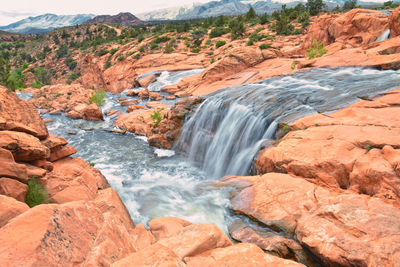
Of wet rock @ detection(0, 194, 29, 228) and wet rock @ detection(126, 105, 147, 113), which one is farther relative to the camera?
wet rock @ detection(126, 105, 147, 113)

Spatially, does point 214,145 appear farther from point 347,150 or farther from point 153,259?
point 153,259

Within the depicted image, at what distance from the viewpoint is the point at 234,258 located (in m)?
3.81

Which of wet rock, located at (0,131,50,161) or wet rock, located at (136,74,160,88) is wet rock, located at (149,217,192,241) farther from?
wet rock, located at (136,74,160,88)

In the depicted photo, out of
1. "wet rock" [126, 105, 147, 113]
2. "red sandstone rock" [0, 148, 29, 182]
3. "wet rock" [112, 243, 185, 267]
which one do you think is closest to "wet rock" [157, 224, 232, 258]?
"wet rock" [112, 243, 185, 267]

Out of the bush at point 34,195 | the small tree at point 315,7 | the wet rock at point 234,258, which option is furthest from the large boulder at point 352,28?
the bush at point 34,195

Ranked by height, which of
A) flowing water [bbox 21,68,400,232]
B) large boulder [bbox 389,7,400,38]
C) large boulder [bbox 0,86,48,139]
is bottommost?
flowing water [bbox 21,68,400,232]

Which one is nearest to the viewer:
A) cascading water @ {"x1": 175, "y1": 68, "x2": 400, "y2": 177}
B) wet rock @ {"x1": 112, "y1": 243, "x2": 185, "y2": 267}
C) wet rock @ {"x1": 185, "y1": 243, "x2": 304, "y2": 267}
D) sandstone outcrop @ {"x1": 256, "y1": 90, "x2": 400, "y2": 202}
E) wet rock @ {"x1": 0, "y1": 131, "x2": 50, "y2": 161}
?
wet rock @ {"x1": 112, "y1": 243, "x2": 185, "y2": 267}

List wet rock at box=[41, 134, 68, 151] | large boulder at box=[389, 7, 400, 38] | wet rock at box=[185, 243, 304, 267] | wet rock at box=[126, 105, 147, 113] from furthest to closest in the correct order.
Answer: wet rock at box=[126, 105, 147, 113], large boulder at box=[389, 7, 400, 38], wet rock at box=[41, 134, 68, 151], wet rock at box=[185, 243, 304, 267]

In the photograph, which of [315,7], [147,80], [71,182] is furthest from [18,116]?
[315,7]

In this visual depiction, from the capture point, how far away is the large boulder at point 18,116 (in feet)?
23.2

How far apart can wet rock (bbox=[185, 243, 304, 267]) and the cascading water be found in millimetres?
6913

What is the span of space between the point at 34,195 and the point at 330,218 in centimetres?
748

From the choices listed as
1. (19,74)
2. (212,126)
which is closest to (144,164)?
(212,126)

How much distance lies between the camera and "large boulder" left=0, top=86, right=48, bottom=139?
23.2 feet
